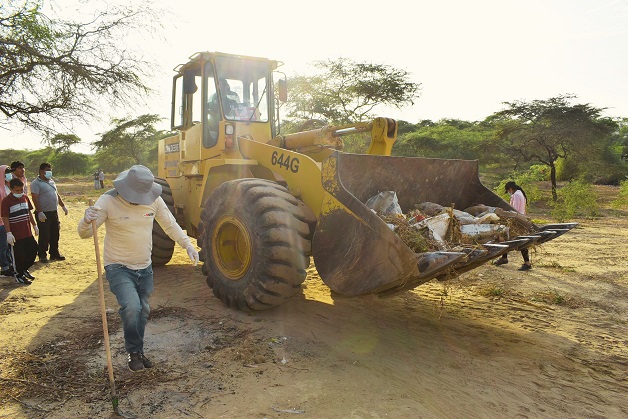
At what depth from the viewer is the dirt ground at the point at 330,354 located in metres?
3.53

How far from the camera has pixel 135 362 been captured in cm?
395

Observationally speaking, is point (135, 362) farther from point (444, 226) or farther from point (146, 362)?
point (444, 226)

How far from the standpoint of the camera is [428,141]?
3009 cm

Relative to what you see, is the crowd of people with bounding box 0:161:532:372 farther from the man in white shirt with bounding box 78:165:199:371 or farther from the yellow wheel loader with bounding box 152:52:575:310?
the yellow wheel loader with bounding box 152:52:575:310

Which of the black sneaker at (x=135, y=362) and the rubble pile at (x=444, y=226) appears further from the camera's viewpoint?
the rubble pile at (x=444, y=226)

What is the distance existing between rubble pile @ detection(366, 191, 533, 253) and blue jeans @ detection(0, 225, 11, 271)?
17.7 feet

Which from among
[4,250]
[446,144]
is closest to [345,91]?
[446,144]

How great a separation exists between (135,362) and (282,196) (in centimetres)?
207

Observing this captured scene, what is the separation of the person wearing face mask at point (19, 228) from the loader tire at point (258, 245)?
3062mm

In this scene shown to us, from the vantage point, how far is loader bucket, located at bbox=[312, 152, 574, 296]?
4211mm

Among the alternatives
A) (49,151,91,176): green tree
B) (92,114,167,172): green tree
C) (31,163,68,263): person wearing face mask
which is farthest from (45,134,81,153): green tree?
(49,151,91,176): green tree

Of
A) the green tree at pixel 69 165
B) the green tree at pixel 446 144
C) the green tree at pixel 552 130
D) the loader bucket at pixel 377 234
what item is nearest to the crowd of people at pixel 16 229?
the loader bucket at pixel 377 234

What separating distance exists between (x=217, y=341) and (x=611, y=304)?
16.1 feet

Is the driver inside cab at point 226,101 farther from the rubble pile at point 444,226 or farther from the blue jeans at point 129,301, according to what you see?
the blue jeans at point 129,301
